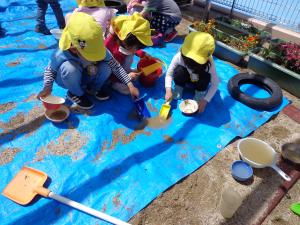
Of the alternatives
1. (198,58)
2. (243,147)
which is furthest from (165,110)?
(243,147)

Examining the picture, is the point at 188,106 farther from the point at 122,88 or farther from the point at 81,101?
the point at 81,101

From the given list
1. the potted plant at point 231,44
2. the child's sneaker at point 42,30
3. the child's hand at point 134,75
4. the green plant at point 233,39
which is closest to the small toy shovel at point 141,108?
the child's hand at point 134,75

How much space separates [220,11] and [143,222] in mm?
4389

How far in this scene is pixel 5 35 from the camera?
12.5 feet

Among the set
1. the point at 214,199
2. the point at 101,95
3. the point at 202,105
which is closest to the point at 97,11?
the point at 101,95

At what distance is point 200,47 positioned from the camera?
256 centimetres

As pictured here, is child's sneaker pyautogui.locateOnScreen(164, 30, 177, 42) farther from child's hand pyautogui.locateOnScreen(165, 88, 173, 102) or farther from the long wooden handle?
the long wooden handle

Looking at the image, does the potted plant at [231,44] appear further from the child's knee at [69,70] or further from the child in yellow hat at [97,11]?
the child's knee at [69,70]

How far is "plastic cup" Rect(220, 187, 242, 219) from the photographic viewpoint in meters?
2.03

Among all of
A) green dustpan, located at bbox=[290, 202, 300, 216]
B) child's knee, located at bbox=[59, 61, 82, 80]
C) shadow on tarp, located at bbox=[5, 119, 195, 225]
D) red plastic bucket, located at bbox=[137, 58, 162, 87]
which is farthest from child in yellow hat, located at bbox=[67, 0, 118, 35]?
green dustpan, located at bbox=[290, 202, 300, 216]

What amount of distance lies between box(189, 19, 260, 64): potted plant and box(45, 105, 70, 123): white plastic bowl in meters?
2.43

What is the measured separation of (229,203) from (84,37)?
5.49ft

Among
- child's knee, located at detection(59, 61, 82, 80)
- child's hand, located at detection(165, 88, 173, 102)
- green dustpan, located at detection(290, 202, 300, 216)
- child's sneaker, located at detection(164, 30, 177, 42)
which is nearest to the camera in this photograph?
green dustpan, located at detection(290, 202, 300, 216)

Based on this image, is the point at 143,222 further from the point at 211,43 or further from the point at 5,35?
the point at 5,35
